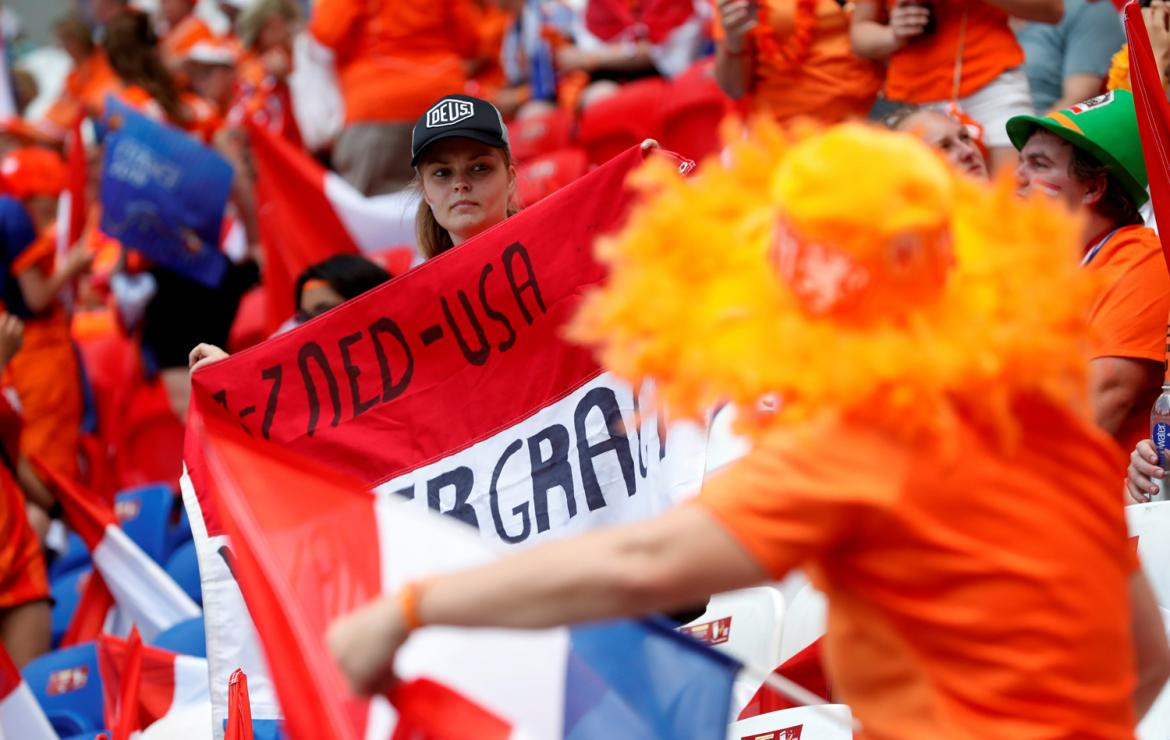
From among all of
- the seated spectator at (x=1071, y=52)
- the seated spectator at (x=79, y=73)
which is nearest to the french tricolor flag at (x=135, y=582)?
the seated spectator at (x=1071, y=52)

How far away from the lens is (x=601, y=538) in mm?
1923

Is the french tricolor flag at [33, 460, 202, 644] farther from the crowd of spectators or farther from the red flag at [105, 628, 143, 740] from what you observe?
the red flag at [105, 628, 143, 740]

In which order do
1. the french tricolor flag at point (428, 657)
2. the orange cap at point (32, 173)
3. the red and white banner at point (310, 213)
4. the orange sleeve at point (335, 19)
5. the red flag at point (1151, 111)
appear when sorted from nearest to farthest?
the french tricolor flag at point (428, 657) → the red flag at point (1151, 111) → the red and white banner at point (310, 213) → the orange sleeve at point (335, 19) → the orange cap at point (32, 173)

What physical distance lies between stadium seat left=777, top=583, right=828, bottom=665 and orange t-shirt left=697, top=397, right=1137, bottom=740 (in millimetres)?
1758

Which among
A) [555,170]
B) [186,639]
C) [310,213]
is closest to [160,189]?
[310,213]

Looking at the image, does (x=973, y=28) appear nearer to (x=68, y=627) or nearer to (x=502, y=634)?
(x=502, y=634)

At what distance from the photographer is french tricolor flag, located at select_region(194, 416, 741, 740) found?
2201 mm

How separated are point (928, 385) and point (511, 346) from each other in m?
2.00

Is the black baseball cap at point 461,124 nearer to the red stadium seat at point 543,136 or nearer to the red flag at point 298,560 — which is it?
the red flag at point 298,560

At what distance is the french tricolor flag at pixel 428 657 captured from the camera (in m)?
2.20

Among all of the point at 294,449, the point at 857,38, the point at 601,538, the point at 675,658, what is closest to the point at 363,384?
the point at 294,449

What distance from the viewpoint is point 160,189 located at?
24.6 feet

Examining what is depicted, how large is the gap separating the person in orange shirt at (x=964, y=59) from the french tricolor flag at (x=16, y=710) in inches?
133

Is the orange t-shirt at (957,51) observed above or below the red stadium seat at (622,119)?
above
